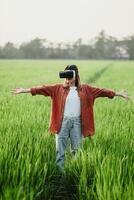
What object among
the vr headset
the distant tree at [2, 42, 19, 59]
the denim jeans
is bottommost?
the distant tree at [2, 42, 19, 59]

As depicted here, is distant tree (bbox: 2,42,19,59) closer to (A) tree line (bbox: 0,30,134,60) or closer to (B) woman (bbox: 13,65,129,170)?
(A) tree line (bbox: 0,30,134,60)

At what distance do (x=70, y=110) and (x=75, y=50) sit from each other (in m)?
105

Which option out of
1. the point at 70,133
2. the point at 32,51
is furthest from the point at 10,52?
the point at 70,133

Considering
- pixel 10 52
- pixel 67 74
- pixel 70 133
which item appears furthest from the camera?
pixel 10 52

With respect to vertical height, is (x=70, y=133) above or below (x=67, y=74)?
below

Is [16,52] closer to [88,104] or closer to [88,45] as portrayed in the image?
[88,45]

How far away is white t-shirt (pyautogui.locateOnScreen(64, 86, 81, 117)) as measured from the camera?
16.4 ft

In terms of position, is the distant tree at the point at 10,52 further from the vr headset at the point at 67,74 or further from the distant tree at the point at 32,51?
the vr headset at the point at 67,74

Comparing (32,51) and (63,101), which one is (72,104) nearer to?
(63,101)

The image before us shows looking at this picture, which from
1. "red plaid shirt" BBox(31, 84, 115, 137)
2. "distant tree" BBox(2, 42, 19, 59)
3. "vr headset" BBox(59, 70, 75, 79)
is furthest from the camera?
"distant tree" BBox(2, 42, 19, 59)

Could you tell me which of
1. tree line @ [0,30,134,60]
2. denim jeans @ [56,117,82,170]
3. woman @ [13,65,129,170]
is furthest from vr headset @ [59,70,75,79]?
tree line @ [0,30,134,60]

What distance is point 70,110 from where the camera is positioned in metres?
5.00

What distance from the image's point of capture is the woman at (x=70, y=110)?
500 centimetres

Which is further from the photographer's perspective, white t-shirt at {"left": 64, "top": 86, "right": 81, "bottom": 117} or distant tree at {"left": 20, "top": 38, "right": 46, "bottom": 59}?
distant tree at {"left": 20, "top": 38, "right": 46, "bottom": 59}
